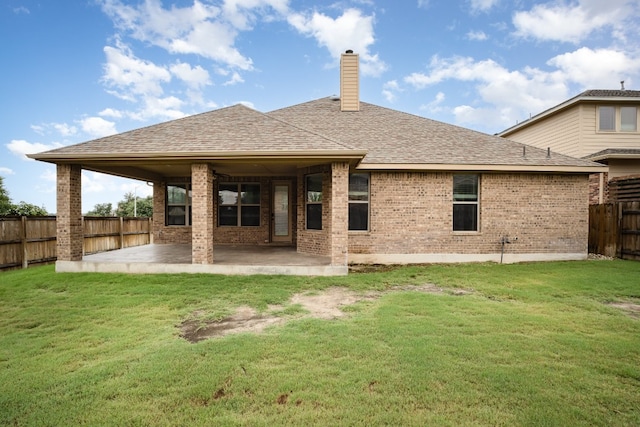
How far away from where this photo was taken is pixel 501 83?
3003 centimetres

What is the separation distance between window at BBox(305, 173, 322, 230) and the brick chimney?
4359 mm

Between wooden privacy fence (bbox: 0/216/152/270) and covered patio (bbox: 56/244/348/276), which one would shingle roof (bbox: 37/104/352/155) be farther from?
wooden privacy fence (bbox: 0/216/152/270)

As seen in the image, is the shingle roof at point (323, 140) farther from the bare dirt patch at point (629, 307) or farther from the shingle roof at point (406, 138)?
the bare dirt patch at point (629, 307)

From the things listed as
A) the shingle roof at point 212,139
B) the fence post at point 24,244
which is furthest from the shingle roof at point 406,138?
the fence post at point 24,244

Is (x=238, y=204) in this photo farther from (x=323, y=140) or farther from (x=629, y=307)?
(x=629, y=307)

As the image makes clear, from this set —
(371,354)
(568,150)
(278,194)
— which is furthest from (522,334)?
(568,150)

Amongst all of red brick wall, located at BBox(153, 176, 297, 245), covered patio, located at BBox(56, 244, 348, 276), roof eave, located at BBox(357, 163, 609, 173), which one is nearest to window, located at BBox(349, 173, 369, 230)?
roof eave, located at BBox(357, 163, 609, 173)

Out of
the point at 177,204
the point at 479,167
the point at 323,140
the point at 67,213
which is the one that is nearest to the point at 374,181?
the point at 323,140

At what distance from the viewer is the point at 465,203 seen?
32.4 feet

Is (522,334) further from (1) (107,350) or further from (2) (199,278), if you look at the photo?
(2) (199,278)

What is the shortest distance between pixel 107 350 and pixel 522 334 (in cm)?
504

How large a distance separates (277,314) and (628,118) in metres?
18.1

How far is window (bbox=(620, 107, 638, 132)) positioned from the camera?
1425 cm

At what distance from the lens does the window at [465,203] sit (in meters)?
9.85
